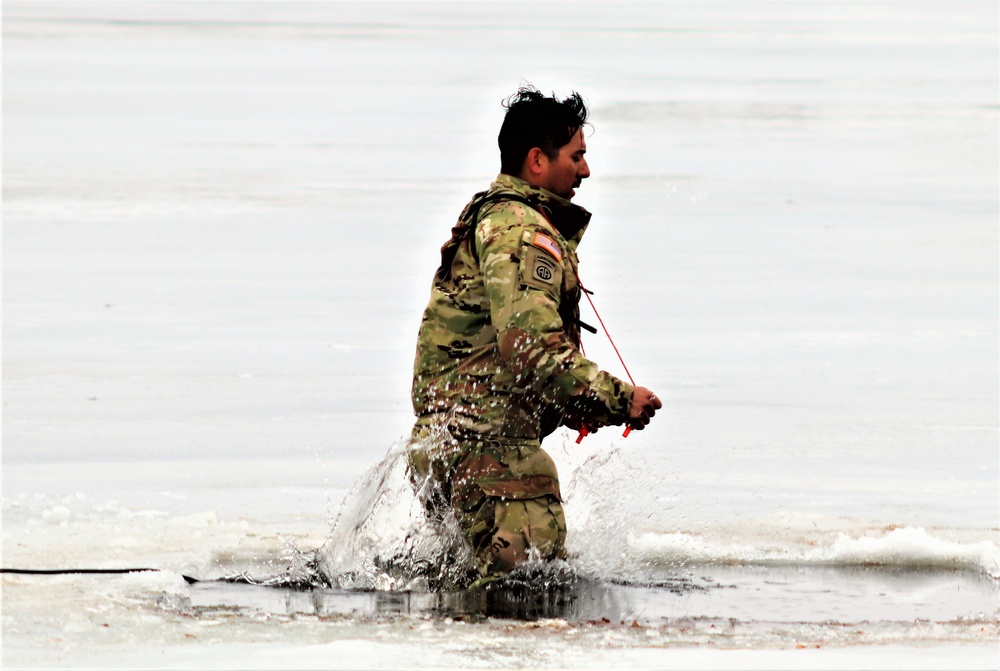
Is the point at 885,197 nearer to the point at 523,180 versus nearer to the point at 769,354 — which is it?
the point at 769,354

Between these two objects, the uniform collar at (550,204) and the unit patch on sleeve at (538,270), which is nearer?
the unit patch on sleeve at (538,270)

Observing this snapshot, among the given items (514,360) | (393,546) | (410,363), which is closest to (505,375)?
(514,360)

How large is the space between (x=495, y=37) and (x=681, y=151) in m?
11.2

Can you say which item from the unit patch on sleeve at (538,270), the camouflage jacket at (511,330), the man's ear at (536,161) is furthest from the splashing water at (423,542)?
the man's ear at (536,161)

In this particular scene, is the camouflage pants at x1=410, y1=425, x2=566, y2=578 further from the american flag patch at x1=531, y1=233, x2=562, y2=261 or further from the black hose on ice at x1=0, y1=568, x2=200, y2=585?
the black hose on ice at x1=0, y1=568, x2=200, y2=585

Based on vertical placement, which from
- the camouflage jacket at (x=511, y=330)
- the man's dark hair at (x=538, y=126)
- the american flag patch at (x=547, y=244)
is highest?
the man's dark hair at (x=538, y=126)

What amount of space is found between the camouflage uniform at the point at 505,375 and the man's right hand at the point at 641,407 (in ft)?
0.09

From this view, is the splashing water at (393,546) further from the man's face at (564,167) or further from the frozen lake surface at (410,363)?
the man's face at (564,167)

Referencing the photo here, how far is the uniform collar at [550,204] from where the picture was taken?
18.0 feet

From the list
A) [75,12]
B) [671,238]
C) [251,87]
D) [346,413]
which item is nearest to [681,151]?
[671,238]

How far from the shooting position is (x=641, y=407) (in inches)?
207

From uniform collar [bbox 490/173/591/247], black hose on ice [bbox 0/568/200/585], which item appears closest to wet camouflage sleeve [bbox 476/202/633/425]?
uniform collar [bbox 490/173/591/247]

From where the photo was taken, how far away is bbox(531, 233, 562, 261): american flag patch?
5.25 metres

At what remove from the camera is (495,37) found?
2825 cm
